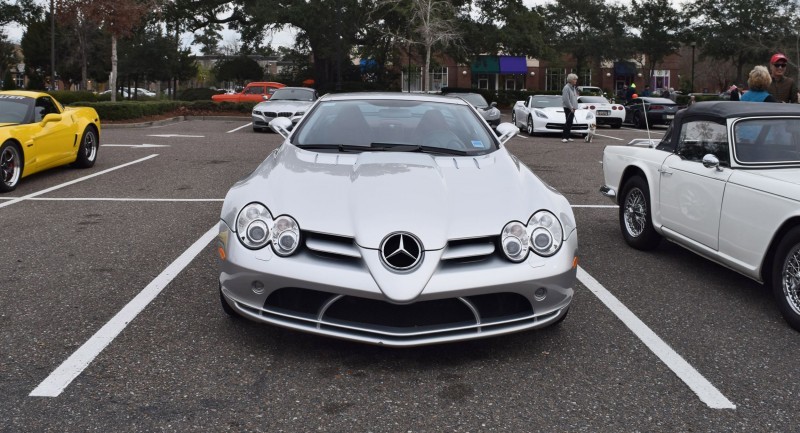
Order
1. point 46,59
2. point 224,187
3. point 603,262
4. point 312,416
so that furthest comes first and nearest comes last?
point 46,59 < point 224,187 < point 603,262 < point 312,416

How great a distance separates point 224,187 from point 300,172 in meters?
6.06

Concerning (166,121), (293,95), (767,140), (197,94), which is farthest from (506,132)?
(197,94)

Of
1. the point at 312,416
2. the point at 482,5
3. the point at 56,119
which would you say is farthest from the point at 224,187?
the point at 482,5

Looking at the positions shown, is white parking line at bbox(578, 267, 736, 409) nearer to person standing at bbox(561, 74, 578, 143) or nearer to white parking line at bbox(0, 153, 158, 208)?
white parking line at bbox(0, 153, 158, 208)

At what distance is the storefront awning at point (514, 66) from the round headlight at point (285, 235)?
69895mm

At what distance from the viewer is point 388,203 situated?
3916 mm

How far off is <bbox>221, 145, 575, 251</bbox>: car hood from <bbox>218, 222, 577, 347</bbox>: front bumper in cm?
17

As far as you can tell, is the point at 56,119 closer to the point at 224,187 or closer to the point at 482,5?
the point at 224,187

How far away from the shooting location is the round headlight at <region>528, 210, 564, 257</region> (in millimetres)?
3857

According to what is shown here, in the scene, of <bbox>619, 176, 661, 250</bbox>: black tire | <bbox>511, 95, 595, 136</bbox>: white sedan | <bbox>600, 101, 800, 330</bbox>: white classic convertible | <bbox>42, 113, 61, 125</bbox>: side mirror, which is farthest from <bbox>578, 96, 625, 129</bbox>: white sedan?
<bbox>600, 101, 800, 330</bbox>: white classic convertible

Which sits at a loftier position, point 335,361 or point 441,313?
point 441,313

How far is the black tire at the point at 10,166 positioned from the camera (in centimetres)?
932

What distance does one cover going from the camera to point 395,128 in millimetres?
5414

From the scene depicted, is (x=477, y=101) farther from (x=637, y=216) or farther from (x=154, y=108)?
(x=637, y=216)
